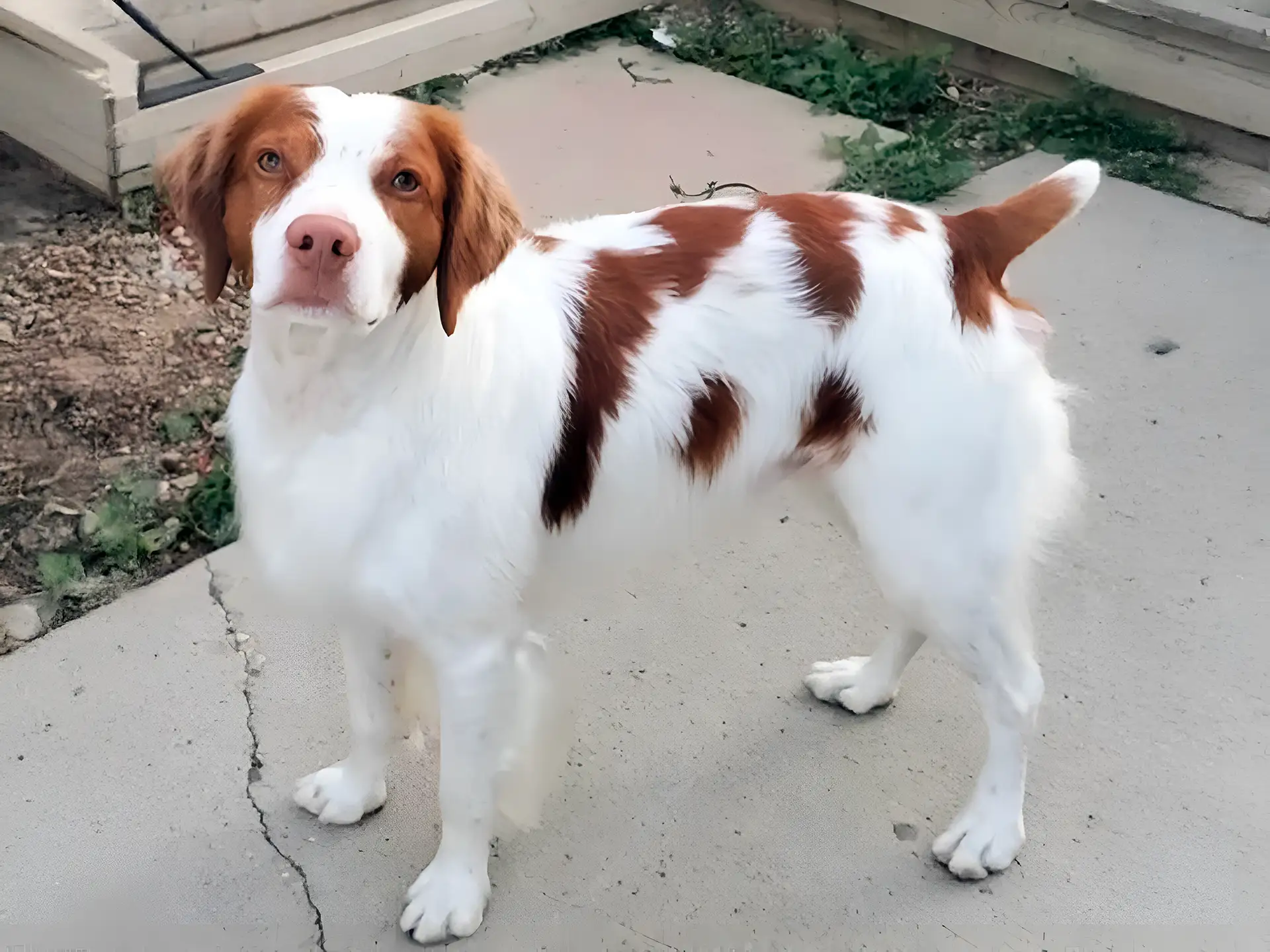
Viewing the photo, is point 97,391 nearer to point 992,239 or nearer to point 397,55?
point 397,55

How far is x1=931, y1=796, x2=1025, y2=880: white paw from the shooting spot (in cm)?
229

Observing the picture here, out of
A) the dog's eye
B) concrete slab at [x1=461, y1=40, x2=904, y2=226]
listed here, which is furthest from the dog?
concrete slab at [x1=461, y1=40, x2=904, y2=226]

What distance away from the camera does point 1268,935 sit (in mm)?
2230

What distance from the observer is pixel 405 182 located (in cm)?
159

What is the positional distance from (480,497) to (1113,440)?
2273 mm

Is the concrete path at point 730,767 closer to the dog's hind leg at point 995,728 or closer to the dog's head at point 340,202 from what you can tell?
the dog's hind leg at point 995,728

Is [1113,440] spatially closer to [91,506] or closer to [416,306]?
[416,306]

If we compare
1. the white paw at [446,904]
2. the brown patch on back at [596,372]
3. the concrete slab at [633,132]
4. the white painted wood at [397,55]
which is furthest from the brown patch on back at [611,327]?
the white painted wood at [397,55]

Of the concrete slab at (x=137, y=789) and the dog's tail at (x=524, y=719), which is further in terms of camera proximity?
the concrete slab at (x=137, y=789)

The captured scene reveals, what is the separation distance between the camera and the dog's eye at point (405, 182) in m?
1.58

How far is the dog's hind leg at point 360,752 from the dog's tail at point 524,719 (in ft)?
0.11

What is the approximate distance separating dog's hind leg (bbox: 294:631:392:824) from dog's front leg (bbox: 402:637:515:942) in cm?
19

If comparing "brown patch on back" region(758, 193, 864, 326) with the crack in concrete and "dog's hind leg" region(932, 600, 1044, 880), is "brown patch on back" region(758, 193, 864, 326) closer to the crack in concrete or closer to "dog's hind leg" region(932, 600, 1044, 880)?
"dog's hind leg" region(932, 600, 1044, 880)

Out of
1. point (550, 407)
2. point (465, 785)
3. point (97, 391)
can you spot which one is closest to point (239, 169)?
point (550, 407)
